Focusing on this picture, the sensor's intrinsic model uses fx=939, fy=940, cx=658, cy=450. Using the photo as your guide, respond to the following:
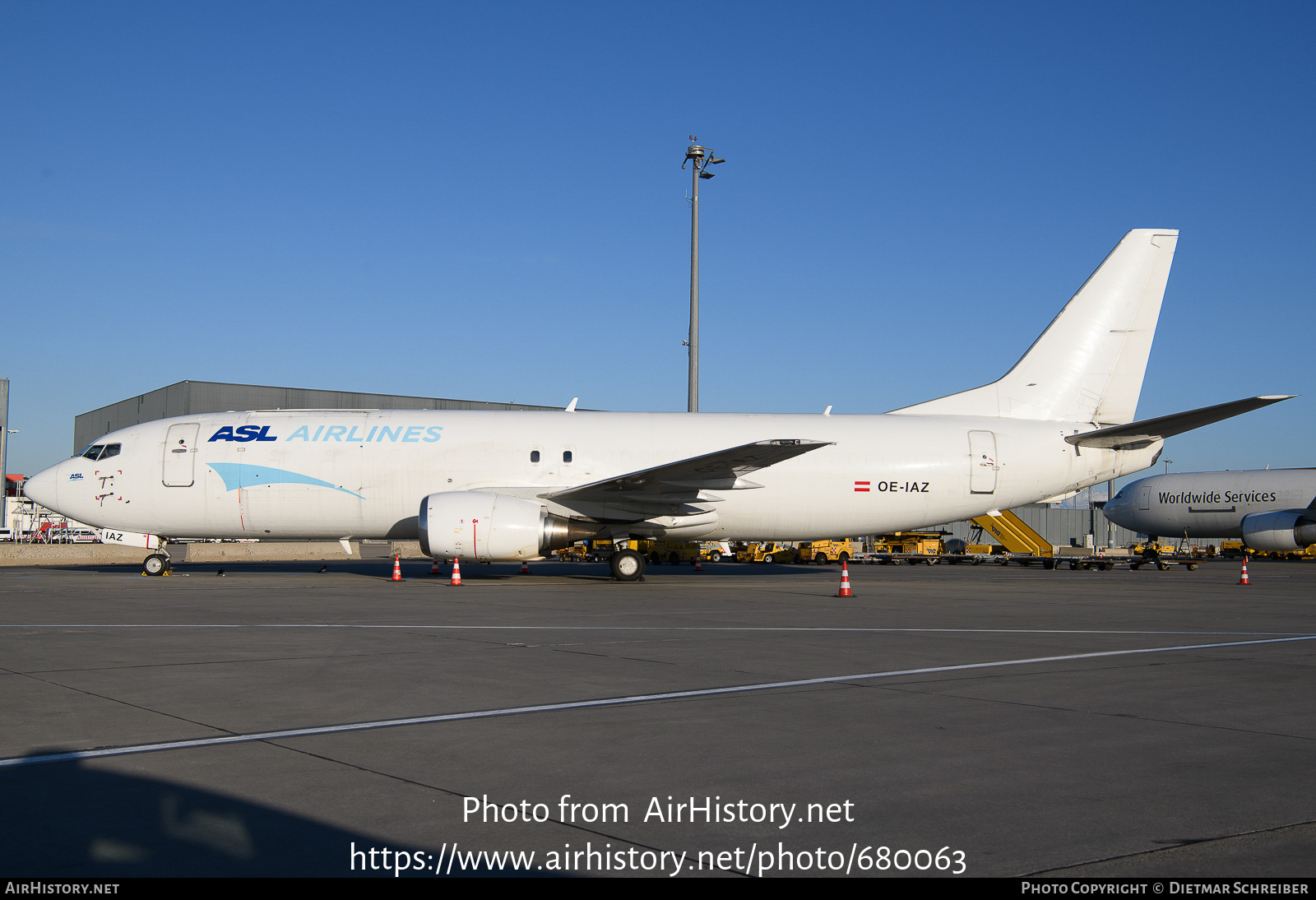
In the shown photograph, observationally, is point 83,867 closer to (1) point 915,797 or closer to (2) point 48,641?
(1) point 915,797

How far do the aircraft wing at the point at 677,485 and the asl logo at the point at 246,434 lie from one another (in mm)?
6525

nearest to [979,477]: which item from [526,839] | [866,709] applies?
[866,709]

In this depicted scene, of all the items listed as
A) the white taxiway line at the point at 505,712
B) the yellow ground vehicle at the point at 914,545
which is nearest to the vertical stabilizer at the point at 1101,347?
the white taxiway line at the point at 505,712

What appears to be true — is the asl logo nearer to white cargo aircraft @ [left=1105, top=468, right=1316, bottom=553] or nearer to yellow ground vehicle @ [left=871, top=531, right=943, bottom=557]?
yellow ground vehicle @ [left=871, top=531, right=943, bottom=557]

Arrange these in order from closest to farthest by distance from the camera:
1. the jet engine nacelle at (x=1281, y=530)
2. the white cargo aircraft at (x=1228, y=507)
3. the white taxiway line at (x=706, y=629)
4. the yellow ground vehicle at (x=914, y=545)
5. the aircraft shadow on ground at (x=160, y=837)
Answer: the aircraft shadow on ground at (x=160, y=837) → the white taxiway line at (x=706, y=629) → the yellow ground vehicle at (x=914, y=545) → the jet engine nacelle at (x=1281, y=530) → the white cargo aircraft at (x=1228, y=507)

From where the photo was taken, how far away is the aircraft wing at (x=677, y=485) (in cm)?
1909

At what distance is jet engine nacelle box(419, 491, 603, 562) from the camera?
746 inches

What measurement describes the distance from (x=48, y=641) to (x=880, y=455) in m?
16.8

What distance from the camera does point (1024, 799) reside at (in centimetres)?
432

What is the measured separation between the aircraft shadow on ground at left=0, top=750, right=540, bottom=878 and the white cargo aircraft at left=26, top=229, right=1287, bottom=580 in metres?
15.2

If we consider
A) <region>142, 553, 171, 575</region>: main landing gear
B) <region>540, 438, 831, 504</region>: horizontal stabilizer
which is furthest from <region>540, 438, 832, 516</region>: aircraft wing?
<region>142, 553, 171, 575</region>: main landing gear

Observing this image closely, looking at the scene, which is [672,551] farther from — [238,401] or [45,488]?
[238,401]

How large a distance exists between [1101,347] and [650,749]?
68.9ft

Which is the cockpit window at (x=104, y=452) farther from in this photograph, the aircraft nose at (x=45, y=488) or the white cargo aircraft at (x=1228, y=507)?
the white cargo aircraft at (x=1228, y=507)
